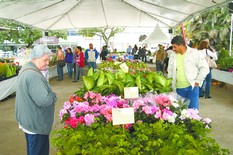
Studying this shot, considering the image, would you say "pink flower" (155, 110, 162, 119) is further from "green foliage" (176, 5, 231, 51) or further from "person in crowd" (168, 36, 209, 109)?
"green foliage" (176, 5, 231, 51)

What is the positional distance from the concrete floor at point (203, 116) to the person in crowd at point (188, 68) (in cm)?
70

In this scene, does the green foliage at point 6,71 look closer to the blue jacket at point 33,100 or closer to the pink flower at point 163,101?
the blue jacket at point 33,100

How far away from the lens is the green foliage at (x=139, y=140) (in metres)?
1.62

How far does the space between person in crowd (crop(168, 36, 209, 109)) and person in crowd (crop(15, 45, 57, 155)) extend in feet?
6.32

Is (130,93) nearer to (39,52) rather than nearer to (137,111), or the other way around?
(137,111)

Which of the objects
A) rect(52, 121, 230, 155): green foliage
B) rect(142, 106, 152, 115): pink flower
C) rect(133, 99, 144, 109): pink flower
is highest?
rect(133, 99, 144, 109): pink flower

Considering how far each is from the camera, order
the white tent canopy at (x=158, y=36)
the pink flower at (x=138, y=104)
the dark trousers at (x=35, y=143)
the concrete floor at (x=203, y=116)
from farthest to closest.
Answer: the white tent canopy at (x=158, y=36), the concrete floor at (x=203, y=116), the dark trousers at (x=35, y=143), the pink flower at (x=138, y=104)

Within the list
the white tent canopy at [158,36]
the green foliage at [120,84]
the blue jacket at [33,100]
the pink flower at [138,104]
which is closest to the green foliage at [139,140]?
the pink flower at [138,104]

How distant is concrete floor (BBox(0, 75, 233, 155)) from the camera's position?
3873 millimetres

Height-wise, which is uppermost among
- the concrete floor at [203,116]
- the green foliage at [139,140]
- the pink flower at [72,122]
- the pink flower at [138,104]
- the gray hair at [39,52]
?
the gray hair at [39,52]

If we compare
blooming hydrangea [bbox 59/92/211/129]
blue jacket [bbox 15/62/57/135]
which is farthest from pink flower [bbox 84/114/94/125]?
blue jacket [bbox 15/62/57/135]

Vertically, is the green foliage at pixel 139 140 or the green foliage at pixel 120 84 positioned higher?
the green foliage at pixel 120 84

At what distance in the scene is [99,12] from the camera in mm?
10117

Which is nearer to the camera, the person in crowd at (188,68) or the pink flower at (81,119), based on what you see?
the pink flower at (81,119)
